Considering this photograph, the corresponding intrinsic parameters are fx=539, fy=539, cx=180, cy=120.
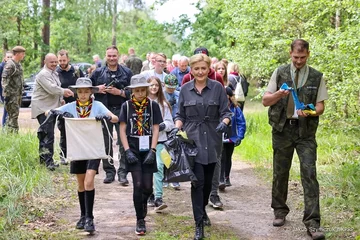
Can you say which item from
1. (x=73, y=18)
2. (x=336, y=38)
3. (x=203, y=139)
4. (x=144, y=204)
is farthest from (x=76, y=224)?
(x=73, y=18)

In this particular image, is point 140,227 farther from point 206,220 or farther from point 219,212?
point 219,212

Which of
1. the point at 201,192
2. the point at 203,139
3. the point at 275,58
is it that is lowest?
the point at 201,192

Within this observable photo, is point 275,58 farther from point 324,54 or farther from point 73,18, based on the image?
point 73,18

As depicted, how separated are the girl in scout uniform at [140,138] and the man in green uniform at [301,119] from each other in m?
1.37

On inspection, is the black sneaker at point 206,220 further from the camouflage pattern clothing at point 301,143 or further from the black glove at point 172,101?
the black glove at point 172,101

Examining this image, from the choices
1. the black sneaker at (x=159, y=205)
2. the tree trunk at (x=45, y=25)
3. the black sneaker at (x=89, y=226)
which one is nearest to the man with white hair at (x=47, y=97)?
the black sneaker at (x=159, y=205)

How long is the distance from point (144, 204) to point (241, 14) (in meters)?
10.3

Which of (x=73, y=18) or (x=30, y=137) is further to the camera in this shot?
(x=73, y=18)

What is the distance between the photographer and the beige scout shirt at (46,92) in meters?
9.44

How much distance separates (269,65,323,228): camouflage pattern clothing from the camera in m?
6.12

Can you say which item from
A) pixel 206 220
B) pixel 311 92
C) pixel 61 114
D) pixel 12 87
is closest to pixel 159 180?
pixel 206 220

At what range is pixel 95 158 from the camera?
618cm

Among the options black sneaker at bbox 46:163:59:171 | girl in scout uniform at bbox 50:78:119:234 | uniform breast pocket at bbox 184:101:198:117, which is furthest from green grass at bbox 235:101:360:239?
black sneaker at bbox 46:163:59:171

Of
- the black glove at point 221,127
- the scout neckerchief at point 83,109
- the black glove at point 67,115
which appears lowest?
the black glove at point 221,127
